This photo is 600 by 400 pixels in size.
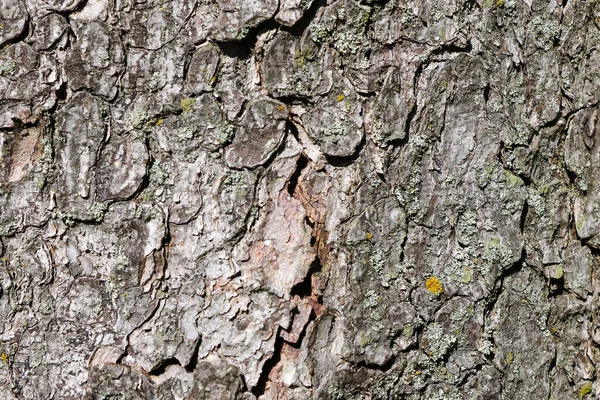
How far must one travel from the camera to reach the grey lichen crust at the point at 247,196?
5.22 ft

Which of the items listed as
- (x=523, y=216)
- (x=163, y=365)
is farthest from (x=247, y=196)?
(x=523, y=216)

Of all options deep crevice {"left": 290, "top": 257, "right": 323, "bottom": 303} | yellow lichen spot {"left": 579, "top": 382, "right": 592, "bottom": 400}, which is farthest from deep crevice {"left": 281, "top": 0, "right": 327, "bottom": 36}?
yellow lichen spot {"left": 579, "top": 382, "right": 592, "bottom": 400}

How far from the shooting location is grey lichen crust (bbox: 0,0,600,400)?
159 centimetres

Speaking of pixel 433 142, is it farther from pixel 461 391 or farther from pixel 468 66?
pixel 461 391

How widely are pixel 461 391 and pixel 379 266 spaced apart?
41 cm

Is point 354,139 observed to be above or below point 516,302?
above

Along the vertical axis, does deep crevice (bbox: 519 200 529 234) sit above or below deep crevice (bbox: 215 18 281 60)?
below

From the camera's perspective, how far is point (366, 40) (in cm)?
160

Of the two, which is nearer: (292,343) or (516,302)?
(292,343)

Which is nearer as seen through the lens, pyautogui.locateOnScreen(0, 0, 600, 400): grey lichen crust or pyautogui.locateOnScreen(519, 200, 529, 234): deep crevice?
pyautogui.locateOnScreen(0, 0, 600, 400): grey lichen crust

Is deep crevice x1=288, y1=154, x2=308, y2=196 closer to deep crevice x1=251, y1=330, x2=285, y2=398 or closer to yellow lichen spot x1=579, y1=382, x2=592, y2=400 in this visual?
deep crevice x1=251, y1=330, x2=285, y2=398

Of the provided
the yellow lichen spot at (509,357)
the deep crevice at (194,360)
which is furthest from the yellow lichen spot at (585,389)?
the deep crevice at (194,360)

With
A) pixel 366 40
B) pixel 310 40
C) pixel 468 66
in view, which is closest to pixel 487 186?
pixel 468 66

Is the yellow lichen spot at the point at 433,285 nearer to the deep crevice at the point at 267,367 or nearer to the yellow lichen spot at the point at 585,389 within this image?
the deep crevice at the point at 267,367
